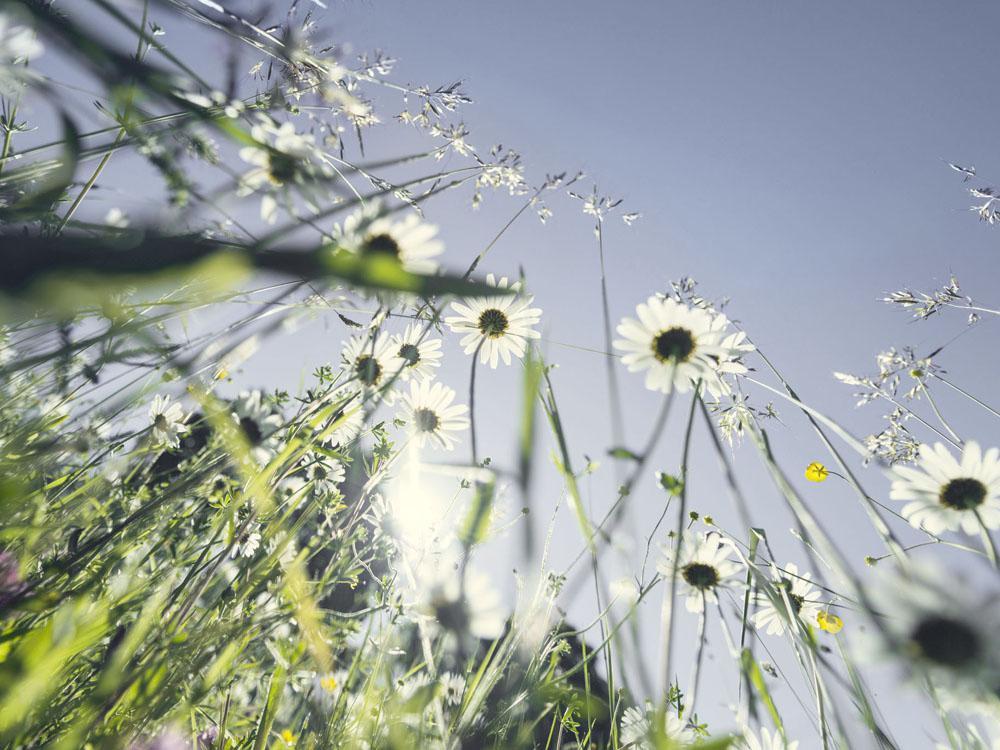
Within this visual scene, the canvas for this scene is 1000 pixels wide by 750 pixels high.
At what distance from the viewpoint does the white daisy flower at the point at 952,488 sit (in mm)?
684

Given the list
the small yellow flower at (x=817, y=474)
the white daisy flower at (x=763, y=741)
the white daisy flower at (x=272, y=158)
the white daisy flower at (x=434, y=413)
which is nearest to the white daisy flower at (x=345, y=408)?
the white daisy flower at (x=272, y=158)

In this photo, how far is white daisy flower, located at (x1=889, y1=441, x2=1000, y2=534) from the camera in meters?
0.68

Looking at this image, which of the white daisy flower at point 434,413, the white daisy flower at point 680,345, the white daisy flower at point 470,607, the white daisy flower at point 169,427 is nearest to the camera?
the white daisy flower at point 470,607

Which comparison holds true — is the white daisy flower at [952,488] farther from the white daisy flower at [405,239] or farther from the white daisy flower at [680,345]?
the white daisy flower at [405,239]

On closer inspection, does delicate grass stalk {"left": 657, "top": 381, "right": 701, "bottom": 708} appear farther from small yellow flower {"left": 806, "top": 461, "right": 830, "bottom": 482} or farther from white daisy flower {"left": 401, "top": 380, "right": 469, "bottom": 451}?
small yellow flower {"left": 806, "top": 461, "right": 830, "bottom": 482}

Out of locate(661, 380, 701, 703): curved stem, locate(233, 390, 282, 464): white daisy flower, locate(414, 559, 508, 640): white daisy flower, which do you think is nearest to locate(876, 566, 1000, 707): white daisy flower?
locate(661, 380, 701, 703): curved stem

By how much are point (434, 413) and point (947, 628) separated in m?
0.85

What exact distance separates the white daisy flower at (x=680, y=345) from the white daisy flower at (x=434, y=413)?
385mm

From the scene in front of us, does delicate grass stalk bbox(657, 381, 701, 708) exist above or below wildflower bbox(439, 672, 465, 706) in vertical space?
above

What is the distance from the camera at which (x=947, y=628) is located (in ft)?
1.01

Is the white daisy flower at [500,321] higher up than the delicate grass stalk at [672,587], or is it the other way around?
the delicate grass stalk at [672,587]

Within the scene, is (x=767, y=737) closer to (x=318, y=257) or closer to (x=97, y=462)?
(x=318, y=257)

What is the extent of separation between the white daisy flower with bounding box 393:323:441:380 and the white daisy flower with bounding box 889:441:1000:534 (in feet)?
2.09

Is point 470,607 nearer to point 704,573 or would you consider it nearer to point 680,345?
point 680,345
